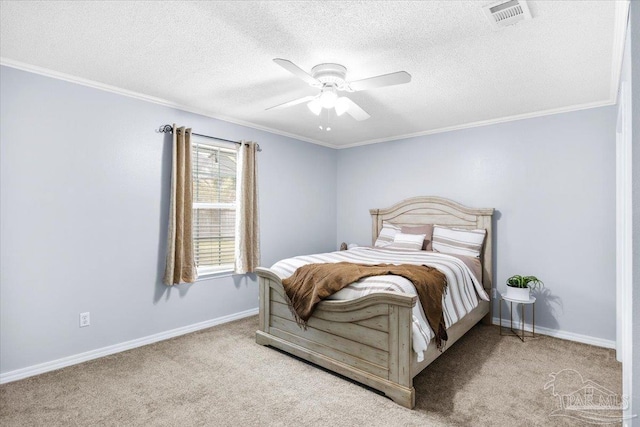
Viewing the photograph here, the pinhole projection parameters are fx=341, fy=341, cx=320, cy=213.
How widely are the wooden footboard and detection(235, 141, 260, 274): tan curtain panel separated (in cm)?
102

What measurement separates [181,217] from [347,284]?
1860mm

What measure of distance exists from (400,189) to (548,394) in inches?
116

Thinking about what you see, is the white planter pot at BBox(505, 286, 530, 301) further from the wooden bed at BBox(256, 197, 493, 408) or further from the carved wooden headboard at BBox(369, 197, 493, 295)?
the carved wooden headboard at BBox(369, 197, 493, 295)

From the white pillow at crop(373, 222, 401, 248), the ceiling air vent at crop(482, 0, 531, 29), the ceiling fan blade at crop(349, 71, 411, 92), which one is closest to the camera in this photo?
the ceiling air vent at crop(482, 0, 531, 29)

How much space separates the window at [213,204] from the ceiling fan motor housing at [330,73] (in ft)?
5.91

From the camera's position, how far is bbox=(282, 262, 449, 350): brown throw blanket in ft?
8.19

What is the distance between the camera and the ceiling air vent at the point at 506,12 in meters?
1.83

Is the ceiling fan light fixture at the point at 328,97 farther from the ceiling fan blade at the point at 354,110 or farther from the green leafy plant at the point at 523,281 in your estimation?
the green leafy plant at the point at 523,281

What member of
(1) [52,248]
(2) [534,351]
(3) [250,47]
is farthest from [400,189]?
(1) [52,248]

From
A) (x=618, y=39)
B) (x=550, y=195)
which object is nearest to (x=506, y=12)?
(x=618, y=39)

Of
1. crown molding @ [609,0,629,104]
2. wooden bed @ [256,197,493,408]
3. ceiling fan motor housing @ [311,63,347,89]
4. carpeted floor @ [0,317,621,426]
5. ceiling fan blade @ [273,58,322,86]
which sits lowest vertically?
carpeted floor @ [0,317,621,426]

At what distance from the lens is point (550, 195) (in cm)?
363

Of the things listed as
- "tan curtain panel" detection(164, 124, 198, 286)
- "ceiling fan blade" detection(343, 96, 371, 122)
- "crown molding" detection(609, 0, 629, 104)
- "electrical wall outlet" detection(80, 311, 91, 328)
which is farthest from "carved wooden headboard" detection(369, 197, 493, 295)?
"electrical wall outlet" detection(80, 311, 91, 328)

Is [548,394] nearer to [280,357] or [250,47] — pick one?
[280,357]
